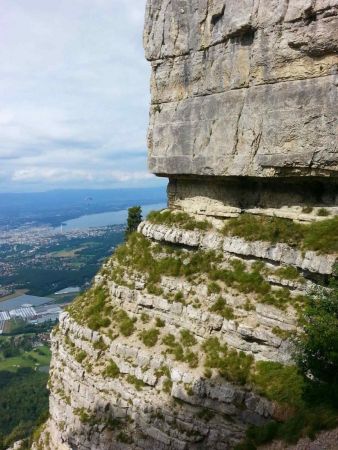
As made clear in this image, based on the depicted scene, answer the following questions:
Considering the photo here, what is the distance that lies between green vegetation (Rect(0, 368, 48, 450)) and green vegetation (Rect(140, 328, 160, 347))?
140 ft

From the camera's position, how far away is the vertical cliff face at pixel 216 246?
1794 cm

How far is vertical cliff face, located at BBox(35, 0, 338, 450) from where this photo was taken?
58.9ft

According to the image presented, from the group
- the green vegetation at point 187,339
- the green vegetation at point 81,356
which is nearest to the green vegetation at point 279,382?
the green vegetation at point 187,339

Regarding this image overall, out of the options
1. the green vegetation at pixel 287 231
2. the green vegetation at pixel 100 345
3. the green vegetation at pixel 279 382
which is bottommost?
the green vegetation at pixel 100 345

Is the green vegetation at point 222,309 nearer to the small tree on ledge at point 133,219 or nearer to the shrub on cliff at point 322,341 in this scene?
the shrub on cliff at point 322,341

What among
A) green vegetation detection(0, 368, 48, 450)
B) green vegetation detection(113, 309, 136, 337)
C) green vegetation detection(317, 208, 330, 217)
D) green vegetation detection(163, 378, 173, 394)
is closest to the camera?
green vegetation detection(163, 378, 173, 394)

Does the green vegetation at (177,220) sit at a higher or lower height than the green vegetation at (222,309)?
higher

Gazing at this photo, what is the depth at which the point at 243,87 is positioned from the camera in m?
20.8

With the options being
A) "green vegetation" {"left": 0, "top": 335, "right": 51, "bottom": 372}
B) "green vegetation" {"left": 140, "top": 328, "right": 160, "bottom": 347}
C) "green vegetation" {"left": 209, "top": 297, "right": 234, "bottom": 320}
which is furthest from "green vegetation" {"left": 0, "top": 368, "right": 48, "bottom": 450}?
"green vegetation" {"left": 209, "top": 297, "right": 234, "bottom": 320}

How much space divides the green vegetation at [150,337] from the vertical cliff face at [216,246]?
0.09 m

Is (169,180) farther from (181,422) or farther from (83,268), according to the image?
(83,268)

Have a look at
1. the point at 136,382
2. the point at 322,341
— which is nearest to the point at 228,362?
the point at 322,341

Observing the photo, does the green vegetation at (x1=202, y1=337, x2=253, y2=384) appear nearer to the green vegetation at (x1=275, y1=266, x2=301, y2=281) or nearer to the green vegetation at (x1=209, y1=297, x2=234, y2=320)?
the green vegetation at (x1=209, y1=297, x2=234, y2=320)

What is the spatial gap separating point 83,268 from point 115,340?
171212mm
